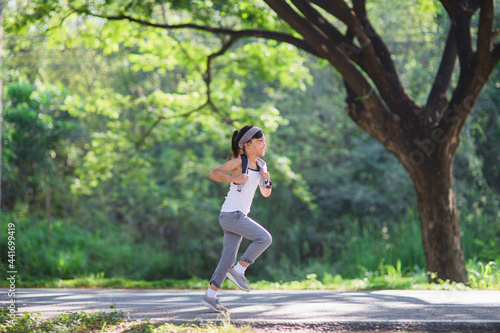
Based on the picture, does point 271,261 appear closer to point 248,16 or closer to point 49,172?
point 49,172

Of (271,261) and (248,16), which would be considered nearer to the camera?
(248,16)

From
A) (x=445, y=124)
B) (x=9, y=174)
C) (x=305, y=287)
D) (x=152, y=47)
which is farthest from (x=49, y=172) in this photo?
(x=445, y=124)

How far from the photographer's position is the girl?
200 inches

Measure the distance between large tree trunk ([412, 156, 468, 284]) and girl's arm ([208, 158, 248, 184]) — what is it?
4.10 metres

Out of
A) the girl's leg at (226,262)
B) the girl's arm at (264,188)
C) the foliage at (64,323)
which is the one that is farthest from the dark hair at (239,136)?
the foliage at (64,323)

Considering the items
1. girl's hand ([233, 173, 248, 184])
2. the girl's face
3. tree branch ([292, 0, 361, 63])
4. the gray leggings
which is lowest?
the gray leggings

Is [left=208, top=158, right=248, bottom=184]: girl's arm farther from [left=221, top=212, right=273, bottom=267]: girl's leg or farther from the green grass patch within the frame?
the green grass patch

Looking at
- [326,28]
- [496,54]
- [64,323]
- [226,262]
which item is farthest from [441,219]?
[64,323]

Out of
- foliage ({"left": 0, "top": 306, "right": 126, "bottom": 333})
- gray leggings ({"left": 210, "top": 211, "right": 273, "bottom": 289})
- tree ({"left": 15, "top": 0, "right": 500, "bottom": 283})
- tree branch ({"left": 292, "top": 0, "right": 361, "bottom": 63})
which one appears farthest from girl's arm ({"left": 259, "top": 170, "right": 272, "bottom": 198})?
tree branch ({"left": 292, "top": 0, "right": 361, "bottom": 63})

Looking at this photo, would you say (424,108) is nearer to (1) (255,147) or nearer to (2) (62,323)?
(1) (255,147)

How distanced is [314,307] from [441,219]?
11.7 feet

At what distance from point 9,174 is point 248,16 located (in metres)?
10.9

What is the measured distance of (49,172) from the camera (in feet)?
57.4

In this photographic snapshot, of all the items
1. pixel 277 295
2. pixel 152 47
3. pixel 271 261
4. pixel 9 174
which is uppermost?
pixel 152 47
